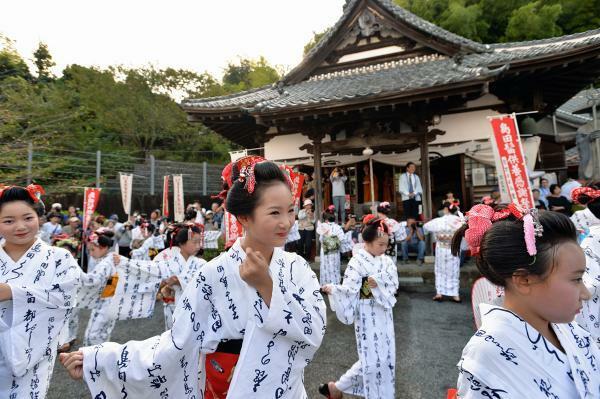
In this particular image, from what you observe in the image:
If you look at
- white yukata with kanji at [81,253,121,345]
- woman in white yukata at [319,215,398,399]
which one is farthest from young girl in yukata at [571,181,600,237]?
white yukata with kanji at [81,253,121,345]

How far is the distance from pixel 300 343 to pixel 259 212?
655 millimetres

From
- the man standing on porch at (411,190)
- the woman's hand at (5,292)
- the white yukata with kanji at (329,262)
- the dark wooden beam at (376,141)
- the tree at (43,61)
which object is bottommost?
the white yukata with kanji at (329,262)

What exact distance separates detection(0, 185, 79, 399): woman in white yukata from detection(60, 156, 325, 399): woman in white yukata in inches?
44.2

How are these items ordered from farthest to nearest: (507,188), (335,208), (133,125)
→ (133,125), (335,208), (507,188)

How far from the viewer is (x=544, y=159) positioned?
11.2m

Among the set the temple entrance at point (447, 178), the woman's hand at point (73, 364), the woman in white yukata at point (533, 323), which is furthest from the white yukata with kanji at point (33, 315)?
the temple entrance at point (447, 178)

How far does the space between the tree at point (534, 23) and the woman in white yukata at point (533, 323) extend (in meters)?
20.3

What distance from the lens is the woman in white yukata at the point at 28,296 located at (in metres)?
2.24

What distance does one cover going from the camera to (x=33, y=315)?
94.3 inches

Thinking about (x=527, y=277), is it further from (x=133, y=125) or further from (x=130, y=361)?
(x=133, y=125)

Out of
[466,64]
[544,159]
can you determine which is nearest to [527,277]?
[466,64]

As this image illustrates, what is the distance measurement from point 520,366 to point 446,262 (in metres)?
5.85

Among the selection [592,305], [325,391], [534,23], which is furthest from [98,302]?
[534,23]

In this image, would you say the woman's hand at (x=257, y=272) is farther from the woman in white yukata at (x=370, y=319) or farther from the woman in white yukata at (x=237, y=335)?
the woman in white yukata at (x=370, y=319)
